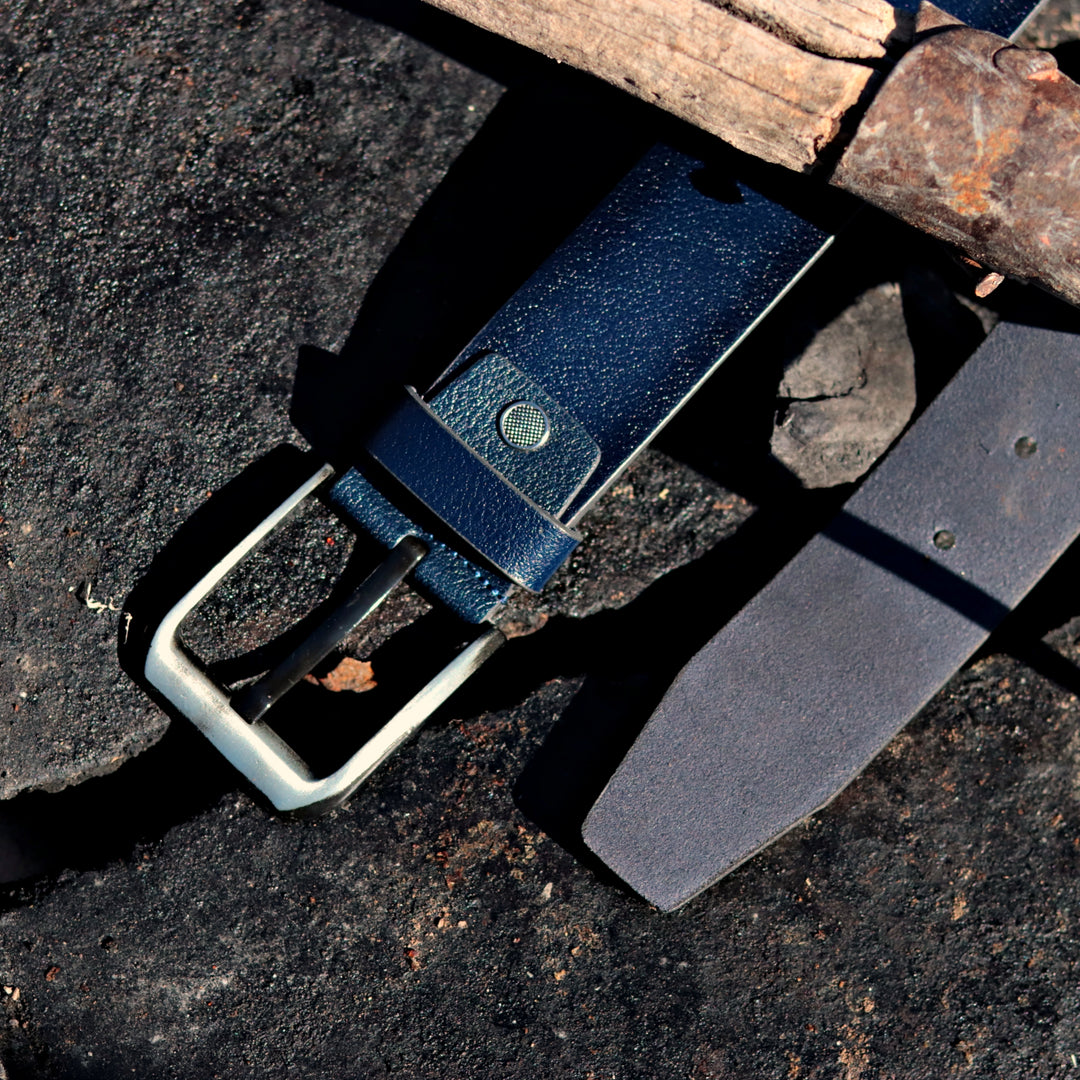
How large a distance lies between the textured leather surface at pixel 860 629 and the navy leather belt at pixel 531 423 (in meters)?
0.48

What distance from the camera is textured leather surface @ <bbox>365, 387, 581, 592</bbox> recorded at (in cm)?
186

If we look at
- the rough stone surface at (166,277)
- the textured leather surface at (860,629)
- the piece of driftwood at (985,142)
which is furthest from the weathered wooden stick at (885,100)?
the rough stone surface at (166,277)

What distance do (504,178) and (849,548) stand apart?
51.2 inches

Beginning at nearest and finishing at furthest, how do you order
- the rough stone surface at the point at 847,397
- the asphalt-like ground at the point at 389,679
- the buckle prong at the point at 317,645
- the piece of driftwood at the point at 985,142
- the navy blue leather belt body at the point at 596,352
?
the piece of driftwood at the point at 985,142, the buckle prong at the point at 317,645, the navy blue leather belt body at the point at 596,352, the asphalt-like ground at the point at 389,679, the rough stone surface at the point at 847,397

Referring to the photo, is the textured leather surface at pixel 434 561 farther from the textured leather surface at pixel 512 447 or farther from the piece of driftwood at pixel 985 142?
the piece of driftwood at pixel 985 142

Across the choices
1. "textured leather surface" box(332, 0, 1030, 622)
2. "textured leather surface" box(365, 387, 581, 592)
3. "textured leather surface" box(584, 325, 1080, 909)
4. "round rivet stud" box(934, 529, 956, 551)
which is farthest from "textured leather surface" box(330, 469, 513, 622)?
"round rivet stud" box(934, 529, 956, 551)

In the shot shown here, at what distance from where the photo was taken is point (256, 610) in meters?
2.13

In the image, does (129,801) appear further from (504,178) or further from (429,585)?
(504,178)

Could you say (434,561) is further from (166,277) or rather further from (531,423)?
(166,277)

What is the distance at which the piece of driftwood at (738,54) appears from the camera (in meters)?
1.69

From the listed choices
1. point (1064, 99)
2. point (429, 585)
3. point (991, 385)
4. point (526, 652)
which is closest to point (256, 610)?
Result: point (429, 585)

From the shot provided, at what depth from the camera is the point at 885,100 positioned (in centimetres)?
164

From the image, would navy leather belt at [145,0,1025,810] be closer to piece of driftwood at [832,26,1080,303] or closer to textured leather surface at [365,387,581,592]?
textured leather surface at [365,387,581,592]

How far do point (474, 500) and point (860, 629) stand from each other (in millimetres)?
957
